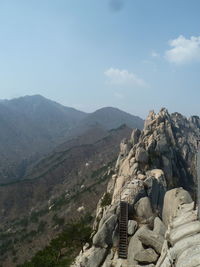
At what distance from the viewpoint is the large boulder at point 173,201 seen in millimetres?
38531

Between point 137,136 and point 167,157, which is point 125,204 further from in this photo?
point 137,136

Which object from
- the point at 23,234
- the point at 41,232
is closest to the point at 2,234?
the point at 23,234

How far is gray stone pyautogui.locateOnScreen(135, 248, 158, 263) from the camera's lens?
Answer: 1247 inches

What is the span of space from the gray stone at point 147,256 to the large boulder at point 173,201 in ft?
22.6

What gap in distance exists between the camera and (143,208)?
45.0 m

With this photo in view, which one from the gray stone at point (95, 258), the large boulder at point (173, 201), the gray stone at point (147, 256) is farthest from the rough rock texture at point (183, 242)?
the gray stone at point (95, 258)

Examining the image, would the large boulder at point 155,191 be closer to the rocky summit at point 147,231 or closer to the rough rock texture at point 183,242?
the rocky summit at point 147,231

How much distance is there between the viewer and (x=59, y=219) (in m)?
168

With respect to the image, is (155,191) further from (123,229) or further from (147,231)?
(147,231)

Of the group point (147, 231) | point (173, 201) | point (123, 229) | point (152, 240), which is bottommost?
point (123, 229)

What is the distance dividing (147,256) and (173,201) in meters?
9.99

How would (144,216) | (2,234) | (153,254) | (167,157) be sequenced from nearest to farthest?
(153,254), (144,216), (167,157), (2,234)

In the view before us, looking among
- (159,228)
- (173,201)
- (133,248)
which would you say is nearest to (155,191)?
(173,201)

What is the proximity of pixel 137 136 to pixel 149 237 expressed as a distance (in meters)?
98.1
